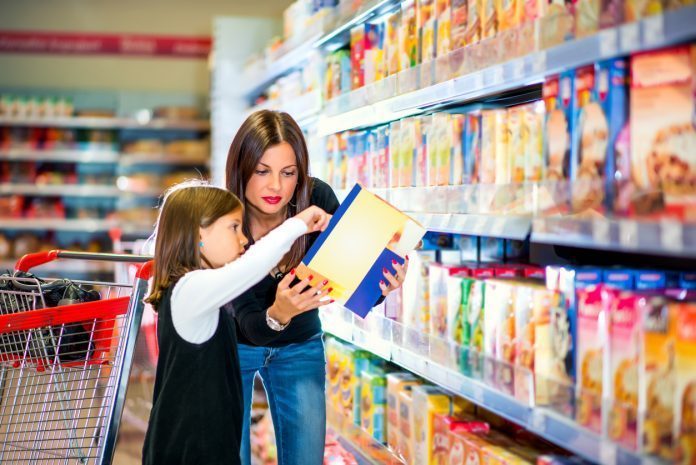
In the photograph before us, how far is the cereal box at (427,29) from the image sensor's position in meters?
2.65

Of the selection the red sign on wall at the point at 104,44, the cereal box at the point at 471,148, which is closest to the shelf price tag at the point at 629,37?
the cereal box at the point at 471,148

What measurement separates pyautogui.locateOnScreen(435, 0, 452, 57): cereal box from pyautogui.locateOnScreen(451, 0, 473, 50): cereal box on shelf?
26mm

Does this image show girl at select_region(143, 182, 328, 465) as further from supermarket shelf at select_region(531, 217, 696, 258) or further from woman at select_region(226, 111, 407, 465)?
supermarket shelf at select_region(531, 217, 696, 258)

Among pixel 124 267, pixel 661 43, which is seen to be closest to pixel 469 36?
pixel 661 43

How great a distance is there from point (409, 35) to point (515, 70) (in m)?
0.90

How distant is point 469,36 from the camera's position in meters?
2.38

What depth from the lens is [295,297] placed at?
7.55ft

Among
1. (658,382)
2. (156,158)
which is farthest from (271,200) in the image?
(156,158)

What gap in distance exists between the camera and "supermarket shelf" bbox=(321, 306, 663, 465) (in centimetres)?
160

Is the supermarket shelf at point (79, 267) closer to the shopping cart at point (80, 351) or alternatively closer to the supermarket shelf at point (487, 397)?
the supermarket shelf at point (487, 397)

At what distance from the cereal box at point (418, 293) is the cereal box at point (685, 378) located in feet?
4.05

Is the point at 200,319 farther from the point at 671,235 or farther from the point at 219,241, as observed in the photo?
the point at 671,235

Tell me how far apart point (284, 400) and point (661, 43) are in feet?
5.01

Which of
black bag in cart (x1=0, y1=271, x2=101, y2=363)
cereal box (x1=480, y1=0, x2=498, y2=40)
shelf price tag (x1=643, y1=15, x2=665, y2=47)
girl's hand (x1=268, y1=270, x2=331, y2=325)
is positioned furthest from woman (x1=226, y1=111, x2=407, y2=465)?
shelf price tag (x1=643, y1=15, x2=665, y2=47)
